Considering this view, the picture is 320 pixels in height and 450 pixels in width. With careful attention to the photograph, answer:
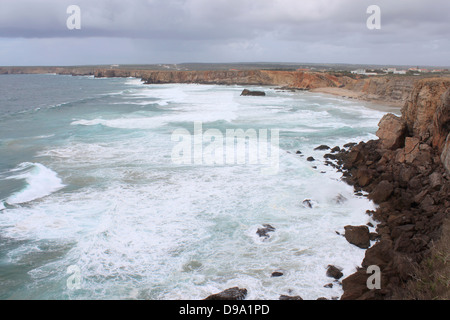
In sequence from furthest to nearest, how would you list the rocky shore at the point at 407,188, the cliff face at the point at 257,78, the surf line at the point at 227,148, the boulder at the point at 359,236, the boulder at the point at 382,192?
1. the cliff face at the point at 257,78
2. the surf line at the point at 227,148
3. the boulder at the point at 382,192
4. the boulder at the point at 359,236
5. the rocky shore at the point at 407,188

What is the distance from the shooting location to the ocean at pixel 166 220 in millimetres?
9016

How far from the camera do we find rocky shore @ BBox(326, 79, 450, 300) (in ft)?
27.2

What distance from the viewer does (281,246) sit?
34.9ft

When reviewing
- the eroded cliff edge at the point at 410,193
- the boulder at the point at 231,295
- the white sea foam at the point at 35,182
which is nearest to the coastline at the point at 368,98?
the eroded cliff edge at the point at 410,193

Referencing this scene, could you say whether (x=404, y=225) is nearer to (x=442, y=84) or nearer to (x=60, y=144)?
(x=442, y=84)

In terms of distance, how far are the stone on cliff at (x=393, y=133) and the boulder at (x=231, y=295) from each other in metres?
12.9

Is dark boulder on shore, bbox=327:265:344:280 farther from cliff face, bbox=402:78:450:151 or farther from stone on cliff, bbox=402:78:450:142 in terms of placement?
stone on cliff, bbox=402:78:450:142

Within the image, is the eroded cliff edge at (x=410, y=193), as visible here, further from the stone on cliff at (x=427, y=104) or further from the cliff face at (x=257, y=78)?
the cliff face at (x=257, y=78)

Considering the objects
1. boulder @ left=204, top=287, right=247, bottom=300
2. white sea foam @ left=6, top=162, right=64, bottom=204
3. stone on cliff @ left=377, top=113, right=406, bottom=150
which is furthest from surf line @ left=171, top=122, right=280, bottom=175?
boulder @ left=204, top=287, right=247, bottom=300

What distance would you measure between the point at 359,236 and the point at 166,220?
629 centimetres

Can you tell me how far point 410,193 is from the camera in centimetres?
1359

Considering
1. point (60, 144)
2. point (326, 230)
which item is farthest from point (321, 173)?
point (60, 144)
